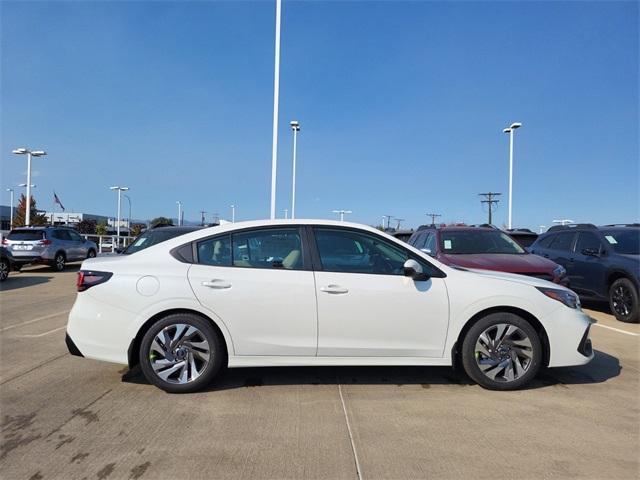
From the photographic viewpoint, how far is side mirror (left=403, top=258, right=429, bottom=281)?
13.8 feet

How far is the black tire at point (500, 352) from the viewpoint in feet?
14.0

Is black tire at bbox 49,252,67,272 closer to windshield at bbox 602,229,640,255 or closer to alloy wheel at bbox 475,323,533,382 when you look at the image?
alloy wheel at bbox 475,323,533,382

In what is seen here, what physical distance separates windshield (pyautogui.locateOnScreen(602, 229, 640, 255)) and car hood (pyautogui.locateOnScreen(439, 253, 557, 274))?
2337 mm

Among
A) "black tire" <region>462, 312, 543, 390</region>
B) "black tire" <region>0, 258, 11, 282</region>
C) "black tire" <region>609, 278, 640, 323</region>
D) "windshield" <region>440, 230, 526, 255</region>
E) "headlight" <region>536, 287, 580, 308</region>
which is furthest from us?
"black tire" <region>0, 258, 11, 282</region>

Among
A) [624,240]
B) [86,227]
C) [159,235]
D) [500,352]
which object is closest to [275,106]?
[159,235]

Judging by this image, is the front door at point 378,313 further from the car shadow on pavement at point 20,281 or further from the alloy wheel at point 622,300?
the car shadow on pavement at point 20,281

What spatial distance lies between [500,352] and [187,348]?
2.82m

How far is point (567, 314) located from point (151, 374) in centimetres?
382

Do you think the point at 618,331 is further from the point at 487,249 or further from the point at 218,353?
the point at 218,353

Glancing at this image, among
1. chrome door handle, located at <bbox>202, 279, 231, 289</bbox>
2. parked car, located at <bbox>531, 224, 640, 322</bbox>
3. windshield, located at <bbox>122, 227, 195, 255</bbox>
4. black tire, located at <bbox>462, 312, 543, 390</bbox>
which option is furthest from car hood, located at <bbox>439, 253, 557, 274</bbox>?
windshield, located at <bbox>122, 227, 195, 255</bbox>

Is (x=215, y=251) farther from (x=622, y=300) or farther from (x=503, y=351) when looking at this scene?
(x=622, y=300)

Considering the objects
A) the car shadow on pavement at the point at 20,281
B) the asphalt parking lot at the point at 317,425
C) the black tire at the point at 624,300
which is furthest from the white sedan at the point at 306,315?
the car shadow on pavement at the point at 20,281

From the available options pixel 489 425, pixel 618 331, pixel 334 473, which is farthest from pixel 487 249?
pixel 334 473

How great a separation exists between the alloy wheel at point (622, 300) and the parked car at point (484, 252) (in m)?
1.84
